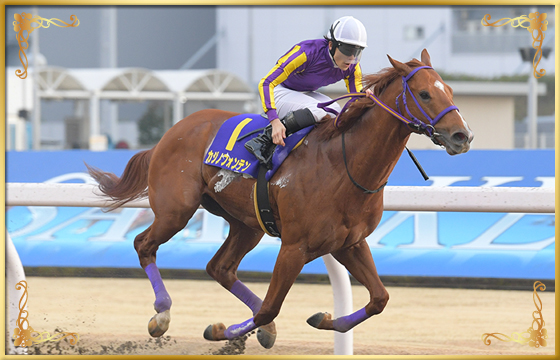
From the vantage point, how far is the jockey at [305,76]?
324 cm

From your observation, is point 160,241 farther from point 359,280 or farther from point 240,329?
point 359,280

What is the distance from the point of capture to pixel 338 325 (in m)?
3.48

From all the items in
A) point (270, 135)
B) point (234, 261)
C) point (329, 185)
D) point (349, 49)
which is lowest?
point (234, 261)

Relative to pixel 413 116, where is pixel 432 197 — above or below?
below

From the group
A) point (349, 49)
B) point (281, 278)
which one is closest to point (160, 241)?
point (281, 278)

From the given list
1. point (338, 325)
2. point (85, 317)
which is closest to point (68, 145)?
point (85, 317)

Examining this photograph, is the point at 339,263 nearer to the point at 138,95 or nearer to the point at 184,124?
the point at 184,124

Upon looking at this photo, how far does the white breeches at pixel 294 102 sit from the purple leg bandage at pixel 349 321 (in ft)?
3.44

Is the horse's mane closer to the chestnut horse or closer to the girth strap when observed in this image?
the chestnut horse

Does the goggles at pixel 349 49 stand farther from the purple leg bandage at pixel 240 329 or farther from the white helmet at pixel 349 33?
the purple leg bandage at pixel 240 329

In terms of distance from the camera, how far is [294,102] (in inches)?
138

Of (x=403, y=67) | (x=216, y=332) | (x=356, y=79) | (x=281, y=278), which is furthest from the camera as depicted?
(x=216, y=332)

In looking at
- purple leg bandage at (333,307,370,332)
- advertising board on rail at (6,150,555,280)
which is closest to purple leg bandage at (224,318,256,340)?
purple leg bandage at (333,307,370,332)

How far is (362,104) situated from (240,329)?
1417mm
